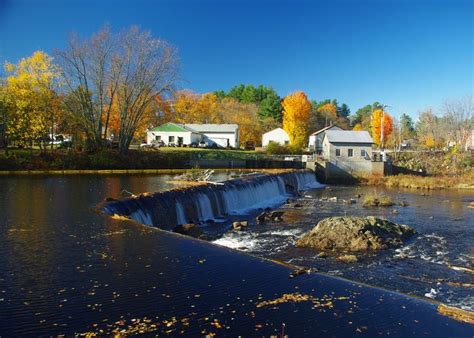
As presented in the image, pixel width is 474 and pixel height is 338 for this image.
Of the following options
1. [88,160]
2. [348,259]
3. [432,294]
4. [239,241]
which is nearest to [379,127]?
[88,160]

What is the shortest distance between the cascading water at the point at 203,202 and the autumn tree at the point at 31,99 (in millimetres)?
21245

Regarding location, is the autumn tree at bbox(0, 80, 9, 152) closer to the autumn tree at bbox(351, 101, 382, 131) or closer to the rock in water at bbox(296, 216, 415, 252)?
the rock in water at bbox(296, 216, 415, 252)

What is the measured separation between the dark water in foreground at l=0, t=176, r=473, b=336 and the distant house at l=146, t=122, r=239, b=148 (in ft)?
167

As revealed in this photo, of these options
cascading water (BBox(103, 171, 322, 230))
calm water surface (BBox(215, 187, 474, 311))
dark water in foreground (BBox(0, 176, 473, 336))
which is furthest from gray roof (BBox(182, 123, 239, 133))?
dark water in foreground (BBox(0, 176, 473, 336))

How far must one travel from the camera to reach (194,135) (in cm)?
6719

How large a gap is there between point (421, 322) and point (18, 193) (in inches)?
786

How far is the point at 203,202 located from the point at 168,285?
42.6 ft

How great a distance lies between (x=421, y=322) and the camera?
7039mm

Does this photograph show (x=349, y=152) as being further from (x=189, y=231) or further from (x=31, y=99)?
(x=189, y=231)

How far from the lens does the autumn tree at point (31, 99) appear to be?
125 feet

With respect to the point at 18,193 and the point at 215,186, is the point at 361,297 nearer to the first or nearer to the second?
the point at 215,186

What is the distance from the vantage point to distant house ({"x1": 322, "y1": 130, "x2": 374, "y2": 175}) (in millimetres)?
45406

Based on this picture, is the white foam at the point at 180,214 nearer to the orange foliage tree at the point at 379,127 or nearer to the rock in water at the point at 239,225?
the rock in water at the point at 239,225

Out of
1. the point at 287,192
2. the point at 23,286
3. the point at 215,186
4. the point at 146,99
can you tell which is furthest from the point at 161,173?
the point at 23,286
